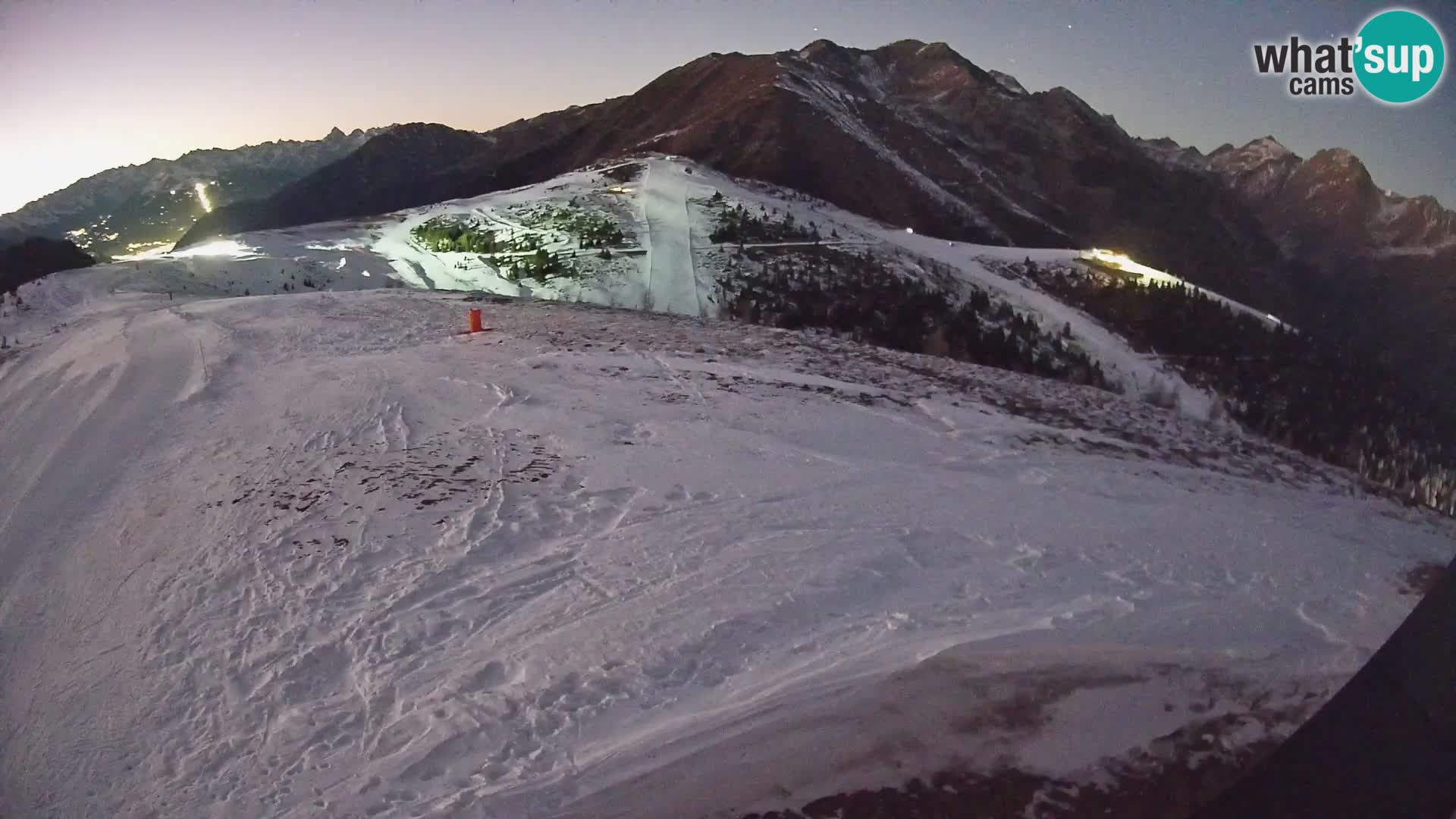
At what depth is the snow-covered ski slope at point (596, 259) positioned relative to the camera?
13.4 meters

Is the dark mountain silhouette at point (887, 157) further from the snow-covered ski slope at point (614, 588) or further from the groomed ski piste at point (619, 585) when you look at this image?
the snow-covered ski slope at point (614, 588)

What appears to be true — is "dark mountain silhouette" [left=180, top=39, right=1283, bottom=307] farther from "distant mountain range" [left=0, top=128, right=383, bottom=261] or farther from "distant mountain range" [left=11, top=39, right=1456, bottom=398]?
"distant mountain range" [left=0, top=128, right=383, bottom=261]

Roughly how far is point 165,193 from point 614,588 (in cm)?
10137

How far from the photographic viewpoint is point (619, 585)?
14.0 feet

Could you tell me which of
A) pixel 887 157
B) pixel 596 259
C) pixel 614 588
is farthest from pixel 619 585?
pixel 887 157

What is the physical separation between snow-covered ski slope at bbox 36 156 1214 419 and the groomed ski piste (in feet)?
13.4

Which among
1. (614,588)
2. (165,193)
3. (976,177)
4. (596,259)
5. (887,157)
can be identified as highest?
(165,193)

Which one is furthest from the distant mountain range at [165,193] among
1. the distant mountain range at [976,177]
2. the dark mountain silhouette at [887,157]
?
the dark mountain silhouette at [887,157]

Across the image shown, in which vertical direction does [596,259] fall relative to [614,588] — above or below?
above

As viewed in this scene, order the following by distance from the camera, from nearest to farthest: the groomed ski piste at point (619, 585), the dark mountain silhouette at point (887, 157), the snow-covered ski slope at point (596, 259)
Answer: the groomed ski piste at point (619, 585) → the snow-covered ski slope at point (596, 259) → the dark mountain silhouette at point (887, 157)

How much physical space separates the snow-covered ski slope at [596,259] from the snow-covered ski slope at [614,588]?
431 centimetres

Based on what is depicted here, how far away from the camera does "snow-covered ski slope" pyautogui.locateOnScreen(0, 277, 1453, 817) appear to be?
298 centimetres

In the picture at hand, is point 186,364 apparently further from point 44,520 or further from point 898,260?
point 898,260

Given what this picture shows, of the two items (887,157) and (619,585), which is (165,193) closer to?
(887,157)
